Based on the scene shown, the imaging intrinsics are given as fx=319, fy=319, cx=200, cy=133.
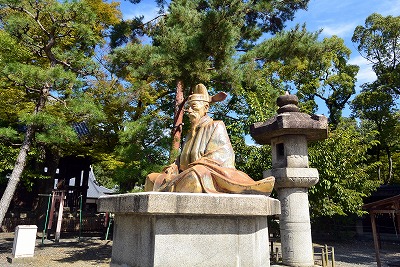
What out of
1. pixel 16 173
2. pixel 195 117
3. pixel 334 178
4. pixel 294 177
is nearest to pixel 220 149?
pixel 195 117

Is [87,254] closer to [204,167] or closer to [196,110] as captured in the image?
[196,110]

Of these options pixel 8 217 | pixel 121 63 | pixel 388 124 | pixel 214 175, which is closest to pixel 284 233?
pixel 214 175

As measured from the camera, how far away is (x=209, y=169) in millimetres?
3789

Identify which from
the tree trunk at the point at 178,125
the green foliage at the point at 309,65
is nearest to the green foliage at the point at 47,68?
the tree trunk at the point at 178,125

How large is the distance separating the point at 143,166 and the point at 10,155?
7.23 m

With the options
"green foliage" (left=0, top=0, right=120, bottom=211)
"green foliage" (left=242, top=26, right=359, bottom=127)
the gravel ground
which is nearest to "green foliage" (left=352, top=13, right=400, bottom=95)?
"green foliage" (left=242, top=26, right=359, bottom=127)

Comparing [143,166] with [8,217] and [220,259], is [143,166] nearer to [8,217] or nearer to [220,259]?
[220,259]

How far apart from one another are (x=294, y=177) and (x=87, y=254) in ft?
27.1

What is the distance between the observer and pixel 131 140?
34.9ft

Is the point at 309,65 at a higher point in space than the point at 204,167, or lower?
higher

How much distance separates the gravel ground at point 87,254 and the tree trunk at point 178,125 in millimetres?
4024

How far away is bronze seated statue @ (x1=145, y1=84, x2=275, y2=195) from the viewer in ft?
11.9

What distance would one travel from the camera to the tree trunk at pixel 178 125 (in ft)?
31.3

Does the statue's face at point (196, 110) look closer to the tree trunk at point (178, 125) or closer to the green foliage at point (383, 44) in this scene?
the tree trunk at point (178, 125)
